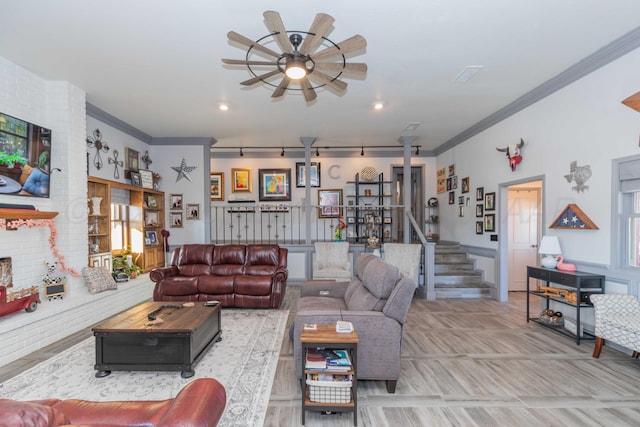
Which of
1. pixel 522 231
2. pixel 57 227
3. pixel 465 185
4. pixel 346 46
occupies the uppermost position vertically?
pixel 346 46

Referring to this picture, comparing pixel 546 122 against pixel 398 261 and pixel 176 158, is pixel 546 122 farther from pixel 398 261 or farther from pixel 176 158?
pixel 176 158

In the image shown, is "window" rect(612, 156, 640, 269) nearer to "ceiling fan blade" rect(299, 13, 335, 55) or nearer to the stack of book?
the stack of book

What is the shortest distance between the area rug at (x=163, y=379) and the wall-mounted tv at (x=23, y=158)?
195 centimetres

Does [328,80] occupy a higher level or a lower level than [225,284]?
higher

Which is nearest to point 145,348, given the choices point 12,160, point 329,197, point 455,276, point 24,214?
Result: point 24,214

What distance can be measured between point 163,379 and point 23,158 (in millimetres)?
3097

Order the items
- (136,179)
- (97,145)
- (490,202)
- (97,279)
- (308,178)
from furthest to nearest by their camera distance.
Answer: (308,178), (136,179), (490,202), (97,145), (97,279)

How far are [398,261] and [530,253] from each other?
2.75 meters

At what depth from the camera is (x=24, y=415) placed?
3.06ft

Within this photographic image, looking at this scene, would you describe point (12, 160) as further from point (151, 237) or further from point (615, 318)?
point (615, 318)

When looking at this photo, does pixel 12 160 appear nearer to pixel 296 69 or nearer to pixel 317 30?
pixel 296 69

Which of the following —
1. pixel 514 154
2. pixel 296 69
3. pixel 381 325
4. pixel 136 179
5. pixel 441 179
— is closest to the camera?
pixel 381 325

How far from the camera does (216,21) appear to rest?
9.32 ft

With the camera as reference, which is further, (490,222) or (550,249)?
(490,222)
